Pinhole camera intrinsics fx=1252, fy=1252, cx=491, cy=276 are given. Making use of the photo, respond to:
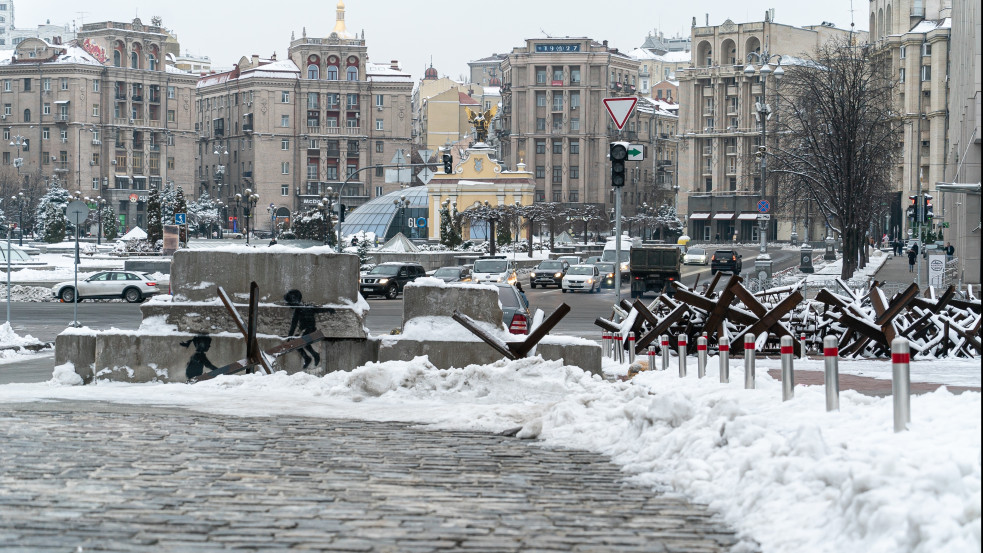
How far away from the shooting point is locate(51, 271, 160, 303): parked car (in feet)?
153

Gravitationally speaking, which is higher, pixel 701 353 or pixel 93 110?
pixel 93 110

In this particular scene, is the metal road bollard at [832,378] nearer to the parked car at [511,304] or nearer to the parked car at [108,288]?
the parked car at [511,304]

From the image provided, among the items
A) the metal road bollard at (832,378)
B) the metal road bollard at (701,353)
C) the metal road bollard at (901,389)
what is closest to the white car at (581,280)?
the metal road bollard at (701,353)

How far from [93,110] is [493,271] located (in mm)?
98341

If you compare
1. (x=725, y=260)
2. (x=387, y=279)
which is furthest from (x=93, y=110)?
(x=387, y=279)

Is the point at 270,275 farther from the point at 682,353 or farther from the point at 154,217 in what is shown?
Answer: the point at 154,217

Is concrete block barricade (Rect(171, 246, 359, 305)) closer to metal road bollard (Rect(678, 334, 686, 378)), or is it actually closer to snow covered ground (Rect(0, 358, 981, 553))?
snow covered ground (Rect(0, 358, 981, 553))

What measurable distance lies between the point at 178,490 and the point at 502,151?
161 meters

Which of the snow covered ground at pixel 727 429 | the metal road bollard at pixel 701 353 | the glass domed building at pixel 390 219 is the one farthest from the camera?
the glass domed building at pixel 390 219

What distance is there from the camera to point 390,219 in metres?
121

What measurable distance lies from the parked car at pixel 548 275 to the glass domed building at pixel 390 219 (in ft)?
188

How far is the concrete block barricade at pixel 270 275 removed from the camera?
15203 mm

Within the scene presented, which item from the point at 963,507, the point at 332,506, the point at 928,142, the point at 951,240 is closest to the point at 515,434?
the point at 332,506

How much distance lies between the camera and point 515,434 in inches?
436
